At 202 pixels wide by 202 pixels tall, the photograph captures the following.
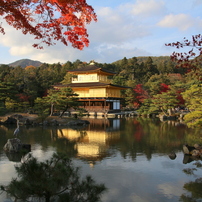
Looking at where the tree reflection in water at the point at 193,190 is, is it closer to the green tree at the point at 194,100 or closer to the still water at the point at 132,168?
the still water at the point at 132,168

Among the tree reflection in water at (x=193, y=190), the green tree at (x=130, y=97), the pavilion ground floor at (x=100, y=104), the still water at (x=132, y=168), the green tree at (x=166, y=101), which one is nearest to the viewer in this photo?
the tree reflection in water at (x=193, y=190)

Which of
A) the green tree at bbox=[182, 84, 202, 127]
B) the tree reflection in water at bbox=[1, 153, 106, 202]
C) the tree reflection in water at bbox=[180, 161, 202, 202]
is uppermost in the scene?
the green tree at bbox=[182, 84, 202, 127]

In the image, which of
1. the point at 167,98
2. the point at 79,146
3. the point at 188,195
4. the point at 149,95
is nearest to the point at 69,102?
the point at 79,146

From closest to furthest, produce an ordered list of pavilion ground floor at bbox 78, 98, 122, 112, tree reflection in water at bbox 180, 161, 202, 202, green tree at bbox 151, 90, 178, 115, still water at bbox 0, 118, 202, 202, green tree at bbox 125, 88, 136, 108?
1. tree reflection in water at bbox 180, 161, 202, 202
2. still water at bbox 0, 118, 202, 202
3. green tree at bbox 151, 90, 178, 115
4. pavilion ground floor at bbox 78, 98, 122, 112
5. green tree at bbox 125, 88, 136, 108

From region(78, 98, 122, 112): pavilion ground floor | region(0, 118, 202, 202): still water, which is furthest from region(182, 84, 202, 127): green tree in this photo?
region(78, 98, 122, 112): pavilion ground floor

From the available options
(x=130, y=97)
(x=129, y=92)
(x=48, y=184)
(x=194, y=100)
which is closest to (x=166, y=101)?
(x=130, y=97)

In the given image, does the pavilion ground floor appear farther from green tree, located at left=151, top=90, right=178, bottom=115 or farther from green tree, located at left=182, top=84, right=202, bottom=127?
green tree, located at left=182, top=84, right=202, bottom=127

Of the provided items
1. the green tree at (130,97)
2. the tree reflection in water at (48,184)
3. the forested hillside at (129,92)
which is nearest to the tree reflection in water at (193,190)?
the tree reflection in water at (48,184)

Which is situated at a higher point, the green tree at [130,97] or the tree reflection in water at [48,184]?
the green tree at [130,97]

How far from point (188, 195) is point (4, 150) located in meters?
6.52

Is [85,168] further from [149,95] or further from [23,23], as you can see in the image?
[149,95]

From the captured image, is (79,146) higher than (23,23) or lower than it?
lower

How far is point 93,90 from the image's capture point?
3005 cm

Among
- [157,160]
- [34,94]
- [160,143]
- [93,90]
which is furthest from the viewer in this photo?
[93,90]
